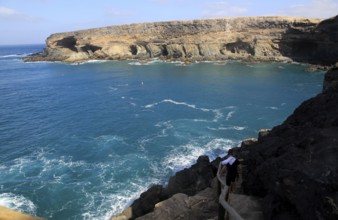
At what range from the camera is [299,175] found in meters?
9.45

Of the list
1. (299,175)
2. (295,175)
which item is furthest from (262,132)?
(299,175)

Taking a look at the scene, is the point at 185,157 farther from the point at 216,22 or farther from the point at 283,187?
the point at 216,22

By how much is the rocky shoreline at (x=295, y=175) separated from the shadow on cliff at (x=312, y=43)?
188ft

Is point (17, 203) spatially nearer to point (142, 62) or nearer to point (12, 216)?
point (12, 216)

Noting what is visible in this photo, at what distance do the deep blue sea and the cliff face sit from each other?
34.3 ft

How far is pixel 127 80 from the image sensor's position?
68.1 metres

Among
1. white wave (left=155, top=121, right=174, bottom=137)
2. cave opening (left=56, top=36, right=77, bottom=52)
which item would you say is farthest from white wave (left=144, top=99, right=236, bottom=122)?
cave opening (left=56, top=36, right=77, bottom=52)

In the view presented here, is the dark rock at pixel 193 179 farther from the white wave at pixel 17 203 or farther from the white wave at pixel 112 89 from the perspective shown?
the white wave at pixel 112 89

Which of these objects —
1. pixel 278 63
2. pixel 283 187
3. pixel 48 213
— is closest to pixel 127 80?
pixel 278 63

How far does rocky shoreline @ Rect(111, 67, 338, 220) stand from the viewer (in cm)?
866

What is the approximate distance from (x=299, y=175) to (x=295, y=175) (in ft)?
0.58

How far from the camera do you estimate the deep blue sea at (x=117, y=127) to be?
82.7 ft

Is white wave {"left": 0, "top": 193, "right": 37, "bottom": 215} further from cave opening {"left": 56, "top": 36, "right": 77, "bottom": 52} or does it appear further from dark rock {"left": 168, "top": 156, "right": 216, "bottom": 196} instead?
cave opening {"left": 56, "top": 36, "right": 77, "bottom": 52}

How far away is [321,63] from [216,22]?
104 feet
